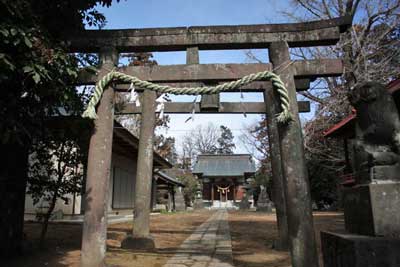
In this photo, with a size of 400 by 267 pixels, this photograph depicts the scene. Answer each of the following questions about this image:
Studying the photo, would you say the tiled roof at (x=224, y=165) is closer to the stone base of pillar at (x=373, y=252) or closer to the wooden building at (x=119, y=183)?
the wooden building at (x=119, y=183)

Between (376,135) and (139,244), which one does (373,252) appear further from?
(139,244)

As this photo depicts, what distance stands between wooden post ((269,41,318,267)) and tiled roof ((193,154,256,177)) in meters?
38.8

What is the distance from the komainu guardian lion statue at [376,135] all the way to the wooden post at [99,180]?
320 cm

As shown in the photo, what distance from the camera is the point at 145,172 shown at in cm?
782

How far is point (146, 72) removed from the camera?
4.71 meters

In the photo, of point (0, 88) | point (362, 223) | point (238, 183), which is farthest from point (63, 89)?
point (238, 183)

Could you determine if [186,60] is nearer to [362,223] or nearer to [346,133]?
[362,223]

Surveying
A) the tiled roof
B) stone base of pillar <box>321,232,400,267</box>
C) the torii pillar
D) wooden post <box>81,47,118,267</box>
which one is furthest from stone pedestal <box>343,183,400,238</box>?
the tiled roof

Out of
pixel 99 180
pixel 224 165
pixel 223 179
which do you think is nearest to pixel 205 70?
pixel 99 180

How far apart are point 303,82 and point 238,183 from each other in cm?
3960

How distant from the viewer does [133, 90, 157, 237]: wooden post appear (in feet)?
24.9

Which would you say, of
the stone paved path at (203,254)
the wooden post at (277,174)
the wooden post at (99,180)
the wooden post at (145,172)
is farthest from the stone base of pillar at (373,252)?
the wooden post at (145,172)

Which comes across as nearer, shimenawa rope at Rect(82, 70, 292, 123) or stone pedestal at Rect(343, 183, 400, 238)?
stone pedestal at Rect(343, 183, 400, 238)

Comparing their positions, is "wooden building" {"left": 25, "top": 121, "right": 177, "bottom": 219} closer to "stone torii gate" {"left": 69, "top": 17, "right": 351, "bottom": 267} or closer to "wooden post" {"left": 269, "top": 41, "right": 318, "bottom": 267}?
"stone torii gate" {"left": 69, "top": 17, "right": 351, "bottom": 267}
